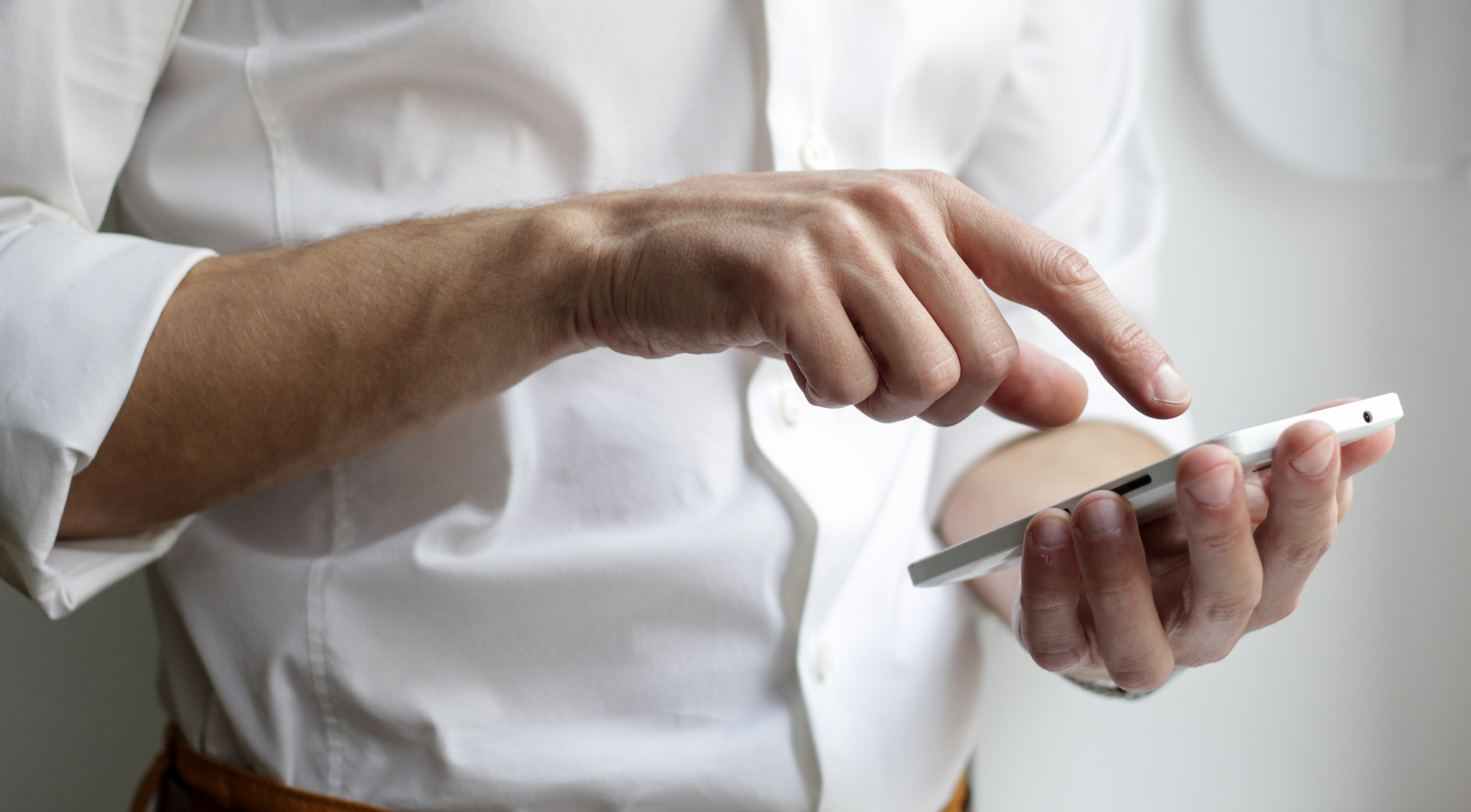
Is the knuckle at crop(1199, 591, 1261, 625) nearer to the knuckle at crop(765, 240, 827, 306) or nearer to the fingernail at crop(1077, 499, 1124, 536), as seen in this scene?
the fingernail at crop(1077, 499, 1124, 536)

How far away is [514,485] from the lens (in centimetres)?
59

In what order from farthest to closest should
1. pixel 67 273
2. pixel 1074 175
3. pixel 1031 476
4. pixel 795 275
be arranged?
pixel 1074 175 < pixel 1031 476 < pixel 67 273 < pixel 795 275

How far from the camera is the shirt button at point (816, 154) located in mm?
617

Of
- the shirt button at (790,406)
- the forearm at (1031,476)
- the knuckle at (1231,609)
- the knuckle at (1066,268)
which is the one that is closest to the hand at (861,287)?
the knuckle at (1066,268)

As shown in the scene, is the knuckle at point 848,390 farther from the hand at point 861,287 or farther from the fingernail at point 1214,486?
the fingernail at point 1214,486

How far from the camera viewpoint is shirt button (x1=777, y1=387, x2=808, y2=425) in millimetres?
640

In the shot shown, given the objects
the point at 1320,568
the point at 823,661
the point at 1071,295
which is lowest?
the point at 1320,568

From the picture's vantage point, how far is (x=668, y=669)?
0.62 metres

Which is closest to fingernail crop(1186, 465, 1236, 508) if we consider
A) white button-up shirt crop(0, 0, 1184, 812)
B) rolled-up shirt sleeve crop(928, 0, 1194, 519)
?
white button-up shirt crop(0, 0, 1184, 812)

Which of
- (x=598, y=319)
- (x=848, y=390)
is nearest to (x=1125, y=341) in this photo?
(x=848, y=390)

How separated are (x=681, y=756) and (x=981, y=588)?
1.06 ft

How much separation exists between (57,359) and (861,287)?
0.39 metres

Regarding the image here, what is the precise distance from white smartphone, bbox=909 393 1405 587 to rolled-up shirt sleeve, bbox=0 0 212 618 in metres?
0.41

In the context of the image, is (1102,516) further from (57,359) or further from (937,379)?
(57,359)
